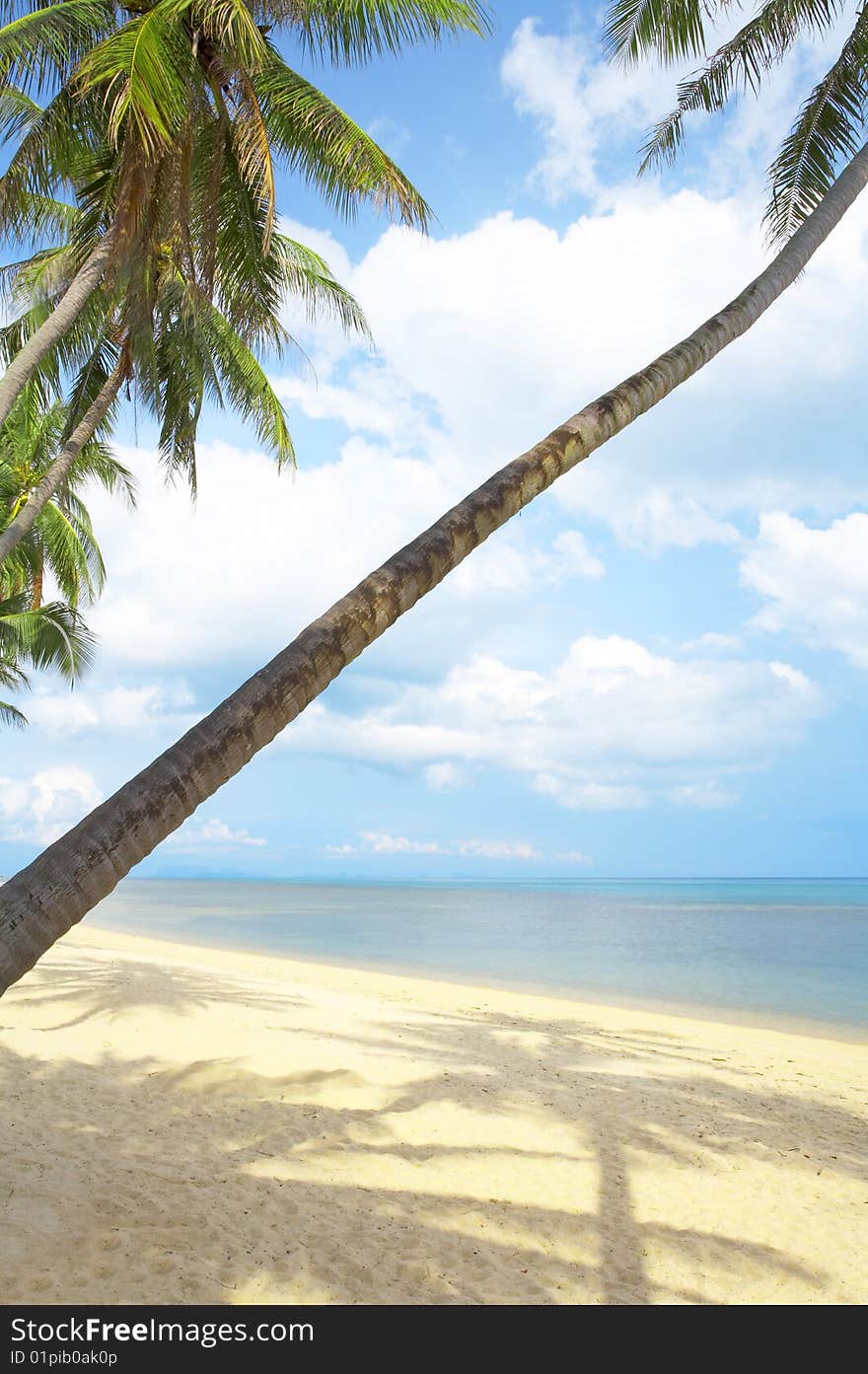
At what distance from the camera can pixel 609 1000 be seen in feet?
48.4

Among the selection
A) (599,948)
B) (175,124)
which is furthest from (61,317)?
(599,948)

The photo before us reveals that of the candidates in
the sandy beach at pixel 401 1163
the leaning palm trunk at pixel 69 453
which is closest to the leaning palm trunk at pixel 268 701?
the sandy beach at pixel 401 1163

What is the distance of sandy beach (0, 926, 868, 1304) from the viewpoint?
146 inches

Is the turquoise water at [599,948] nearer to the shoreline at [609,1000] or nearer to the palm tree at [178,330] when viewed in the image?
the shoreline at [609,1000]

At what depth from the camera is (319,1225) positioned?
13.5 ft

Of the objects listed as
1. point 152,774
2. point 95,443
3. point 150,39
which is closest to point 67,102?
point 150,39

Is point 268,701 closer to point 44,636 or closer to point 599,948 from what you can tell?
point 44,636

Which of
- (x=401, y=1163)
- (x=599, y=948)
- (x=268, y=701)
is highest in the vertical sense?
(x=599, y=948)

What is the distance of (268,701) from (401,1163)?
3.54 m

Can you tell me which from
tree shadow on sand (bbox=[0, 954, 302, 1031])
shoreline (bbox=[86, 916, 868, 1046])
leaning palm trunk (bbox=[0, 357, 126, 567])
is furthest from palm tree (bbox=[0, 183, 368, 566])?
shoreline (bbox=[86, 916, 868, 1046])

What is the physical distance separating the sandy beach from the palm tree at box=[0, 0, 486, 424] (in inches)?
213

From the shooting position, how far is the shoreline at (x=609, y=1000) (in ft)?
41.6

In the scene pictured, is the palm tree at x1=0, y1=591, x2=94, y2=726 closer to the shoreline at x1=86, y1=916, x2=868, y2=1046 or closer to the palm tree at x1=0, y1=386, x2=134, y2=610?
the palm tree at x1=0, y1=386, x2=134, y2=610
